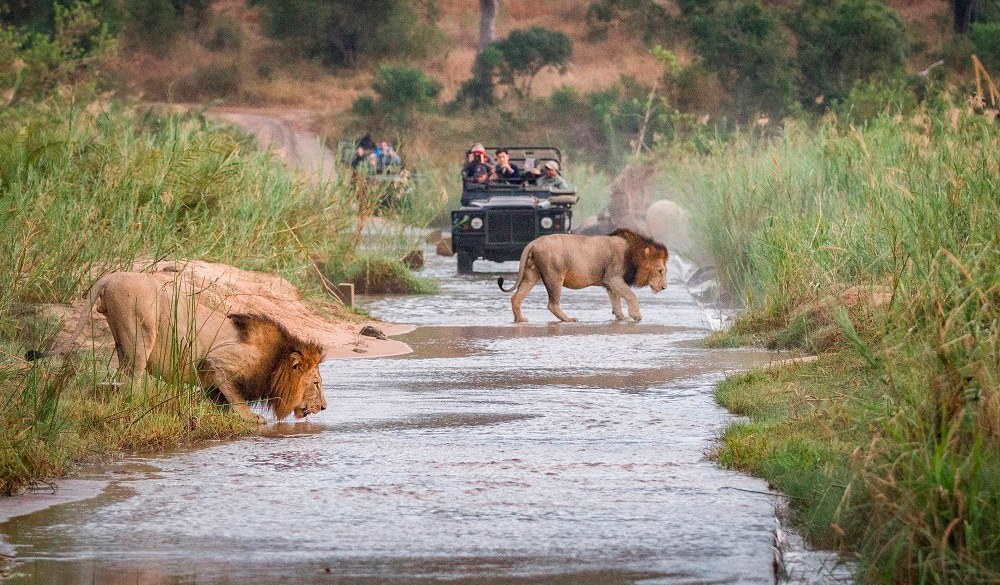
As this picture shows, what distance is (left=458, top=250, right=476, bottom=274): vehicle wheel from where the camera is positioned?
85.4ft

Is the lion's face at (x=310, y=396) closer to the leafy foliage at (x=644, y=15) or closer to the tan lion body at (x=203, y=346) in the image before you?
the tan lion body at (x=203, y=346)

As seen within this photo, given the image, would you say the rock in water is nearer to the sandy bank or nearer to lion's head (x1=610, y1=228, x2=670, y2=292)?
the sandy bank

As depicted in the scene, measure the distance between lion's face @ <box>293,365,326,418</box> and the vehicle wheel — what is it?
14.8 metres

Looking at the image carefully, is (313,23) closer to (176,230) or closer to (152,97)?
(152,97)

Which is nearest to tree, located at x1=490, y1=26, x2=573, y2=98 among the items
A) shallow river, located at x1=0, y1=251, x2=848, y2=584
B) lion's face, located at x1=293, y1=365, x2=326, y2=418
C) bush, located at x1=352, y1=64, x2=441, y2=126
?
bush, located at x1=352, y1=64, x2=441, y2=126

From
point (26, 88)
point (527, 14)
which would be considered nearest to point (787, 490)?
point (26, 88)

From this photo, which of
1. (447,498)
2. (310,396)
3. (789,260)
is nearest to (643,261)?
(789,260)

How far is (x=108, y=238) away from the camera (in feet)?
46.2

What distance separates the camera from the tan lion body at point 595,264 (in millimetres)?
19016

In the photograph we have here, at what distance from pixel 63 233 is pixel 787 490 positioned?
287 inches

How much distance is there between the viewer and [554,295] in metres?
18.9

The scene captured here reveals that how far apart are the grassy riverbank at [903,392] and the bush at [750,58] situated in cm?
2920

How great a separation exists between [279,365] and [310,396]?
1.08ft

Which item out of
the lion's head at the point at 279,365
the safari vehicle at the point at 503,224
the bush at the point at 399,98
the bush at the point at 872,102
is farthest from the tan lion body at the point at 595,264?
the bush at the point at 399,98
